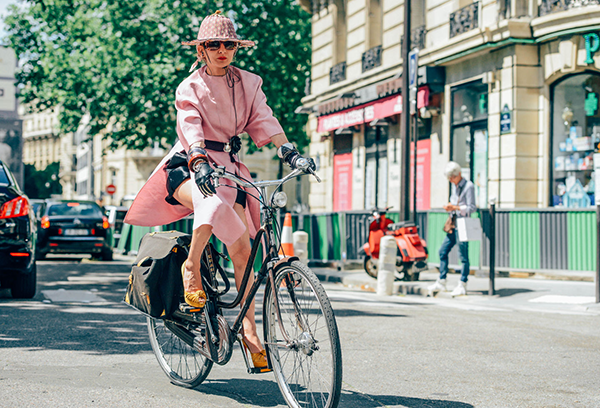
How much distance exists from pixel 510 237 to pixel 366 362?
8.93m

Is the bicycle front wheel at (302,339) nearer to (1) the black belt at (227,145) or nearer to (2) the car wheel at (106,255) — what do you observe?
(1) the black belt at (227,145)

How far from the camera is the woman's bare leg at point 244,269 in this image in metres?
4.13

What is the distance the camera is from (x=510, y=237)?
548 inches

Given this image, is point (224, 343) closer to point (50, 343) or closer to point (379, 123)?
point (50, 343)

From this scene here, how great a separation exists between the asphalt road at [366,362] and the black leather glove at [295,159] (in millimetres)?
1204

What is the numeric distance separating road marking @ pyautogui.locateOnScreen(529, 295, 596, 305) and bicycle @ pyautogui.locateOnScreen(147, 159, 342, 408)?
22.1ft

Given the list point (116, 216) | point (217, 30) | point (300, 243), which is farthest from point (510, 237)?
point (116, 216)

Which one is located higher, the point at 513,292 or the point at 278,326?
the point at 278,326

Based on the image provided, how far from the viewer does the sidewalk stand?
10.0 metres

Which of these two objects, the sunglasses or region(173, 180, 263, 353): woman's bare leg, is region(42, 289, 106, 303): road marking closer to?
region(173, 180, 263, 353): woman's bare leg

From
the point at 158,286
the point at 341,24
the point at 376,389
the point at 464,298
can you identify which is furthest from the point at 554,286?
the point at 341,24

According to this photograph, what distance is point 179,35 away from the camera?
2581 centimetres

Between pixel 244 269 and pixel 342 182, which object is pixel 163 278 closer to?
pixel 244 269

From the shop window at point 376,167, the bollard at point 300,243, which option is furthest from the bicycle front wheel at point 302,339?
the shop window at point 376,167
